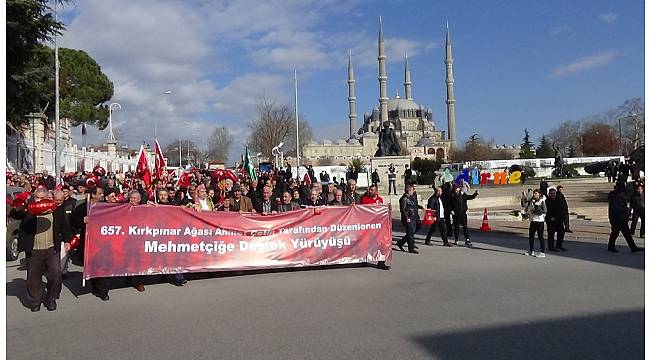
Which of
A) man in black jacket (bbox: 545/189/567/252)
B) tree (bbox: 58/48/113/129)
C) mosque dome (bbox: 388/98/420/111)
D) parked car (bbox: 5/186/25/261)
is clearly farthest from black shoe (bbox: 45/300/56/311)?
mosque dome (bbox: 388/98/420/111)

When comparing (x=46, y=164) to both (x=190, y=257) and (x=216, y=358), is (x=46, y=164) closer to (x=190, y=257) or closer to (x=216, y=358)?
(x=190, y=257)

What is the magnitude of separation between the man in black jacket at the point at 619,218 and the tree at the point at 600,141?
89809 mm

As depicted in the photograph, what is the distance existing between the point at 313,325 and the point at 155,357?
1.76 meters

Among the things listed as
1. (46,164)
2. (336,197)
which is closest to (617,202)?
(336,197)

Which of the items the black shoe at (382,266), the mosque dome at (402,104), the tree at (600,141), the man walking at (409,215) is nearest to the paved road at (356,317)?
the black shoe at (382,266)

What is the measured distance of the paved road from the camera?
18.5 ft

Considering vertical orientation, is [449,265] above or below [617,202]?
below

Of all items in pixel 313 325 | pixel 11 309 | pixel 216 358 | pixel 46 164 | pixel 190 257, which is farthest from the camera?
pixel 46 164

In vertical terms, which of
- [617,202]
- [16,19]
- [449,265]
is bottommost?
[449,265]

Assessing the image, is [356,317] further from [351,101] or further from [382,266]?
[351,101]

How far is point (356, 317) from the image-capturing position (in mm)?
6875

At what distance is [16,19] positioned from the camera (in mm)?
20188

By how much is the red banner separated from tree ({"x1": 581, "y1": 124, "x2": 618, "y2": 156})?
94.3 m

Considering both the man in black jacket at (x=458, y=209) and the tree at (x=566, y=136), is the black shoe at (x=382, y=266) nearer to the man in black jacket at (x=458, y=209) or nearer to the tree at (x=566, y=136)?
the man in black jacket at (x=458, y=209)
